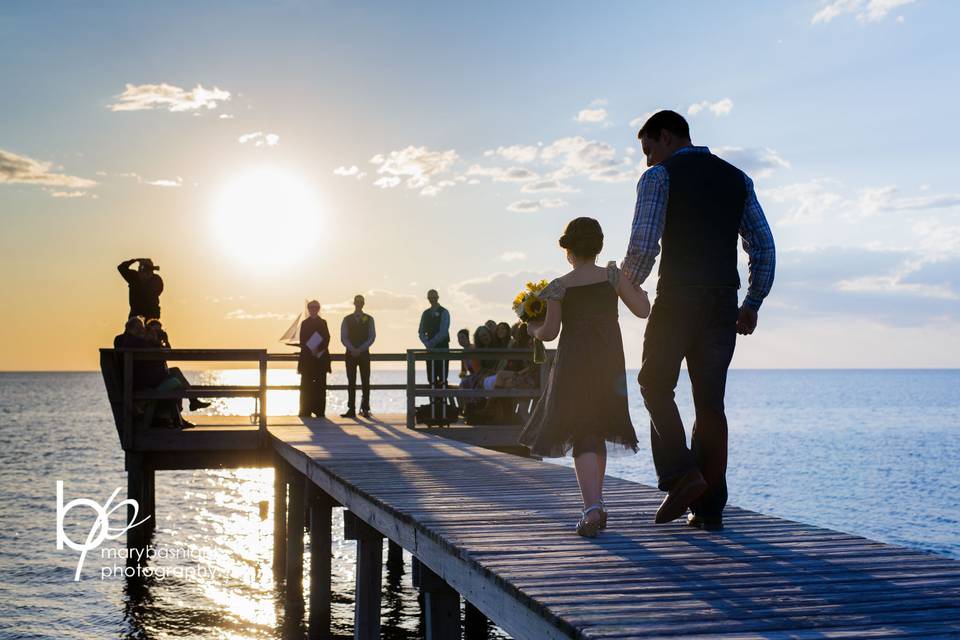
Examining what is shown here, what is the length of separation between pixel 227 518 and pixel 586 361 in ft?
74.6

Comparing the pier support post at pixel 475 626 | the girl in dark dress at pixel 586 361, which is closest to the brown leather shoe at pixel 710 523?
the girl in dark dress at pixel 586 361

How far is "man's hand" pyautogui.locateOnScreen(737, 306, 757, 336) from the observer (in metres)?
5.33

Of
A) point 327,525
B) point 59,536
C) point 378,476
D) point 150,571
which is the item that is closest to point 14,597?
point 150,571

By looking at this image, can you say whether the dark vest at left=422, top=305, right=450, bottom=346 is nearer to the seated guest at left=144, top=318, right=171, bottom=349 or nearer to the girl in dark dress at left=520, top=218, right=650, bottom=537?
the seated guest at left=144, top=318, right=171, bottom=349

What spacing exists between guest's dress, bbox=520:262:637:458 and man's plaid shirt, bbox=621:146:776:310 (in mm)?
270

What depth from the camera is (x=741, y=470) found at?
43.2 metres

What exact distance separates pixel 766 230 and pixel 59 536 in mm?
21528

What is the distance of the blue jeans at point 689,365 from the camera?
5.15m

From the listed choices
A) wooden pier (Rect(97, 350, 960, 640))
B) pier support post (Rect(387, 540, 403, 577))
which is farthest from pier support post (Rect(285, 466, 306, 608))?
wooden pier (Rect(97, 350, 960, 640))

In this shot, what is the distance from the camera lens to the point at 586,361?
216 inches

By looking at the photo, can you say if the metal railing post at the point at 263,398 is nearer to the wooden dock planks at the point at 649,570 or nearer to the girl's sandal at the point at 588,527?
the wooden dock planks at the point at 649,570

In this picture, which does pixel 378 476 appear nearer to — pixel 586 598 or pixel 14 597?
pixel 586 598

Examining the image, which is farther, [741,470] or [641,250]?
[741,470]

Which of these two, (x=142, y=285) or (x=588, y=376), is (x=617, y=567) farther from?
(x=142, y=285)
